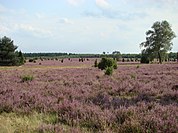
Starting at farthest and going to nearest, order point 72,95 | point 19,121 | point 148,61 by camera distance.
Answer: point 148,61
point 72,95
point 19,121

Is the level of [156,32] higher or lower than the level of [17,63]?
higher

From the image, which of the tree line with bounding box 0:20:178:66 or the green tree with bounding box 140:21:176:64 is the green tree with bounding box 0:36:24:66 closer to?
the tree line with bounding box 0:20:178:66

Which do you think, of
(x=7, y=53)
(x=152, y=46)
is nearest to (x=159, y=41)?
(x=152, y=46)

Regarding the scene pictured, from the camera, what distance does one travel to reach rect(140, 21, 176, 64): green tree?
260 feet

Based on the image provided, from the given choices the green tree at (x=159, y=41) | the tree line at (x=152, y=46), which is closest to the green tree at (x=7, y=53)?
the tree line at (x=152, y=46)

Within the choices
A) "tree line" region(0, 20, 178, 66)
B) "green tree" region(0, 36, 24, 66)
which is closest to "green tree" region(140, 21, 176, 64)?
"tree line" region(0, 20, 178, 66)

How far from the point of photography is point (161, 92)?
40.3 ft

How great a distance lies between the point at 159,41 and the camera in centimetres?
7919

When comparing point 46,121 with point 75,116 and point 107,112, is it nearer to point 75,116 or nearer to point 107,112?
point 75,116

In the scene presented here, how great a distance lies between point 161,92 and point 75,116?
608 cm

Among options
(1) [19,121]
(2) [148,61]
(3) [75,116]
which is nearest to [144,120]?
(3) [75,116]

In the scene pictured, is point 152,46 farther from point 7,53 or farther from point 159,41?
point 7,53

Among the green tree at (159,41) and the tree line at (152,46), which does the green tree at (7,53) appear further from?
the green tree at (159,41)

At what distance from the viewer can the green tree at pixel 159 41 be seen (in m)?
79.1
